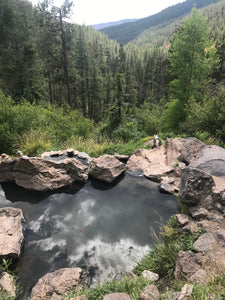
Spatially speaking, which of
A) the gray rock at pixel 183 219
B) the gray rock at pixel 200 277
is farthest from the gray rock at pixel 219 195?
the gray rock at pixel 200 277

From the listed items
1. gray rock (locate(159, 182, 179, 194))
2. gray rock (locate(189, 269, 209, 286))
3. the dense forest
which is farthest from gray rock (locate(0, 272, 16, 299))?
the dense forest

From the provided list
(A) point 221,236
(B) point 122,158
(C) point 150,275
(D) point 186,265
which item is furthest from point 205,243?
(B) point 122,158

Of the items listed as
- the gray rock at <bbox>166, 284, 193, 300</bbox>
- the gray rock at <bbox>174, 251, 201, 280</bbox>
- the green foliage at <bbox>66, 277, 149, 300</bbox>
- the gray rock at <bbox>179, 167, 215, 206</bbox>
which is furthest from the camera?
the gray rock at <bbox>179, 167, 215, 206</bbox>

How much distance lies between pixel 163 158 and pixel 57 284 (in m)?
6.15

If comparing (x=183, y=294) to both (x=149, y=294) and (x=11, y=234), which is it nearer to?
(x=149, y=294)

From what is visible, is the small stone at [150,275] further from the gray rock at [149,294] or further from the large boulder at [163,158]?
the large boulder at [163,158]

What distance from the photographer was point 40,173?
244 inches

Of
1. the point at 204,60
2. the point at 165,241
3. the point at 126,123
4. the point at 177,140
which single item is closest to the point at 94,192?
the point at 165,241

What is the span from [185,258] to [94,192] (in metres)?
3.79

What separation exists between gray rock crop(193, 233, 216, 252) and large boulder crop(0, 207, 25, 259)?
3.67 meters

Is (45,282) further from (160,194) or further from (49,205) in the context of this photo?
(160,194)

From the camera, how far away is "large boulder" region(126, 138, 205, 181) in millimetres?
7240

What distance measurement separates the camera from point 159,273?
136 inches

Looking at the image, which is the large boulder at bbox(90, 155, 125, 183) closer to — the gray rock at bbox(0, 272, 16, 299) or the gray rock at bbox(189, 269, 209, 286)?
the gray rock at bbox(0, 272, 16, 299)
